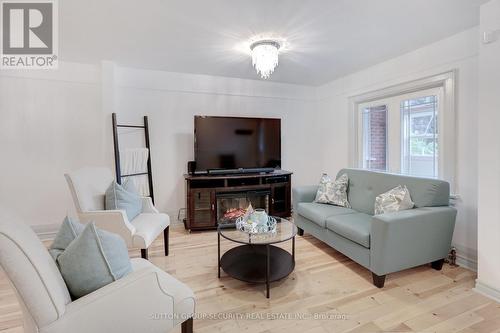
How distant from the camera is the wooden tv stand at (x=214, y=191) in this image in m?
3.49

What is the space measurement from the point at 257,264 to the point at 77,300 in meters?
1.54

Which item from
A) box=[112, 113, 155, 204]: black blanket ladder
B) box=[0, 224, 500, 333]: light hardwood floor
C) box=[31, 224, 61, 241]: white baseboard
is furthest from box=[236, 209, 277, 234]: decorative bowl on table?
box=[31, 224, 61, 241]: white baseboard

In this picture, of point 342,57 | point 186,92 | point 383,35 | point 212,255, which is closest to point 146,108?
point 186,92

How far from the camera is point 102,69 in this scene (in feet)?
10.7

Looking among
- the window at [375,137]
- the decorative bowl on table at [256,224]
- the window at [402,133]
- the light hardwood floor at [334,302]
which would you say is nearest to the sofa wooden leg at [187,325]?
the light hardwood floor at [334,302]

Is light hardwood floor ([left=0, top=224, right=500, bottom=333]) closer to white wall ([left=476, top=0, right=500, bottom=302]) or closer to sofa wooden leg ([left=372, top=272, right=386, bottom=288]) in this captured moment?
sofa wooden leg ([left=372, top=272, right=386, bottom=288])

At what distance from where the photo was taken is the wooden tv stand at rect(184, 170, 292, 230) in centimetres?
349

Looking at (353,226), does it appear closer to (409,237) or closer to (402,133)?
(409,237)

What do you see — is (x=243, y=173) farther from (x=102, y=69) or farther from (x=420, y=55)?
(x=420, y=55)

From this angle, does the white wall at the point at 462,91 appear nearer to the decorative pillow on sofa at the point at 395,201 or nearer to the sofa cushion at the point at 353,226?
the decorative pillow on sofa at the point at 395,201

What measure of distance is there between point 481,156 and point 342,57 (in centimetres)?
184

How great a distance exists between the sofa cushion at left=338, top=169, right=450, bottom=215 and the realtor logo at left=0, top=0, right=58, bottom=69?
11.5ft

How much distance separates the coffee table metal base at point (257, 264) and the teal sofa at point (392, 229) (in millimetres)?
581

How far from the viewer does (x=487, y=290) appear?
2006 mm
